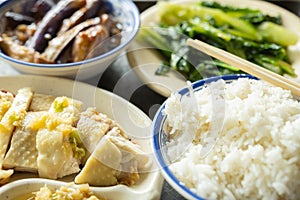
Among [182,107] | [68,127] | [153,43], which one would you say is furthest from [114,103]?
[153,43]

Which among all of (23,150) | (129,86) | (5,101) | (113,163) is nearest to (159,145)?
(113,163)

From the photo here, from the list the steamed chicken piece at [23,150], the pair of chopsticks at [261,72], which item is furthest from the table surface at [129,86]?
the steamed chicken piece at [23,150]

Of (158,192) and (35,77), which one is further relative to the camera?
(35,77)

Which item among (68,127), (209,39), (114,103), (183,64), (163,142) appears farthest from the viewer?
(209,39)

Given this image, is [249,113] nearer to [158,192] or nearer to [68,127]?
[158,192]

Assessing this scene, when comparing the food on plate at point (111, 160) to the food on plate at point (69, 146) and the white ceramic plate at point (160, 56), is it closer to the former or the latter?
the food on plate at point (69, 146)

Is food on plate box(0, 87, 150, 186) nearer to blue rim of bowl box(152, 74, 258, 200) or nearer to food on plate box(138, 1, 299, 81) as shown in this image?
blue rim of bowl box(152, 74, 258, 200)

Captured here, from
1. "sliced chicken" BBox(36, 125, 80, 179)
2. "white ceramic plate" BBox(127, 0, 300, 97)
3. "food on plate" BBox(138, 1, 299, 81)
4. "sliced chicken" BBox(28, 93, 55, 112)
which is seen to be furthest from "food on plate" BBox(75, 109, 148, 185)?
"food on plate" BBox(138, 1, 299, 81)
